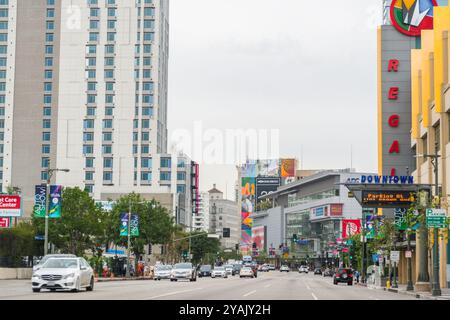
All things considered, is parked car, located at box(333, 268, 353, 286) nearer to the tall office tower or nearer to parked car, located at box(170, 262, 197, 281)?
parked car, located at box(170, 262, 197, 281)

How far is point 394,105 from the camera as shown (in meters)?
91.7

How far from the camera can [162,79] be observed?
17475cm

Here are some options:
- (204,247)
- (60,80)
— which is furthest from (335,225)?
(60,80)

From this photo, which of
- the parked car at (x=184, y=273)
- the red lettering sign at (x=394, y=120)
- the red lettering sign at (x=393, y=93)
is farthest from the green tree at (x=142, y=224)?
the red lettering sign at (x=393, y=93)

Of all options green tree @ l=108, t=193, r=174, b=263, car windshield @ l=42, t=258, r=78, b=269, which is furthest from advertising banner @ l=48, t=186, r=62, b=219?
green tree @ l=108, t=193, r=174, b=263

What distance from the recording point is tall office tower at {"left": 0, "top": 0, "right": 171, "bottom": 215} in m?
167

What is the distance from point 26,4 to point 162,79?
1274 inches

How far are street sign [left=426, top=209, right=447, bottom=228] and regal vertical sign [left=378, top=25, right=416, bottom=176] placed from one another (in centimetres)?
4169

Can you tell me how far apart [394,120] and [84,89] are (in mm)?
92753

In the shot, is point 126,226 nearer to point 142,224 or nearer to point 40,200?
point 142,224

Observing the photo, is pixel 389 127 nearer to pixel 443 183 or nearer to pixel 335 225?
pixel 443 183

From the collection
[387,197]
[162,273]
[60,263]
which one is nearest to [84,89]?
[162,273]

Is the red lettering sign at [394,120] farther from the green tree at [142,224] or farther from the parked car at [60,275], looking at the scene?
the parked car at [60,275]

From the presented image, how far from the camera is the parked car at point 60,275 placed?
3672cm
